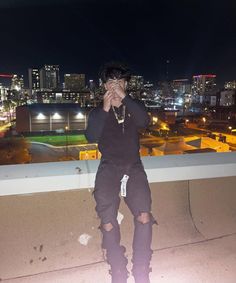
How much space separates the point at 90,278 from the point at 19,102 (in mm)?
116897

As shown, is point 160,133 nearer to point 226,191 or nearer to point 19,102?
point 226,191

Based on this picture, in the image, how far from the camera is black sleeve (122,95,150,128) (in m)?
2.56

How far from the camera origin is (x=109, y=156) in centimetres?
263

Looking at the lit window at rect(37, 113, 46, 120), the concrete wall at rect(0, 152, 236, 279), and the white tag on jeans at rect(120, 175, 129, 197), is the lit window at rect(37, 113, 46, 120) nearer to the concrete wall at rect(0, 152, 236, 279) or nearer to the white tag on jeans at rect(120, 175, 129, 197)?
the concrete wall at rect(0, 152, 236, 279)

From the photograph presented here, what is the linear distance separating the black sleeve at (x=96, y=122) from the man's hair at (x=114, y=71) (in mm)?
326

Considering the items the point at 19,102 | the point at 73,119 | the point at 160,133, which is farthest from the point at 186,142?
the point at 19,102

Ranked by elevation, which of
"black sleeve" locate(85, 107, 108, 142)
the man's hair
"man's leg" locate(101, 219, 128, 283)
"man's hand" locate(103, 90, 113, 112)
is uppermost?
the man's hair

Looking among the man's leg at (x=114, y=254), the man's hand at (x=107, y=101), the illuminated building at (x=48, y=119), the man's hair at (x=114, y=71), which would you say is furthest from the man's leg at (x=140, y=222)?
the illuminated building at (x=48, y=119)

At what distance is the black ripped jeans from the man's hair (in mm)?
852

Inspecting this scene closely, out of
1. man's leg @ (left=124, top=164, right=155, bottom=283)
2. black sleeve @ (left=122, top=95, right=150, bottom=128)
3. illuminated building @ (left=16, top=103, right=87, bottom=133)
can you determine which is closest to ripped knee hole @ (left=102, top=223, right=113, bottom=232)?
man's leg @ (left=124, top=164, right=155, bottom=283)

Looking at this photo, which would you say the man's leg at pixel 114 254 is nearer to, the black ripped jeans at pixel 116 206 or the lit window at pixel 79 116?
the black ripped jeans at pixel 116 206

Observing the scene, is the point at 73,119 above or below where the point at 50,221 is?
below

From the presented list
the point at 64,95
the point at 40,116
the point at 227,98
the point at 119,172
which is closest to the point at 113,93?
the point at 119,172

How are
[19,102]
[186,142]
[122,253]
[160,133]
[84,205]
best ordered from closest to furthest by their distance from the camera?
[122,253]
[84,205]
[186,142]
[160,133]
[19,102]
